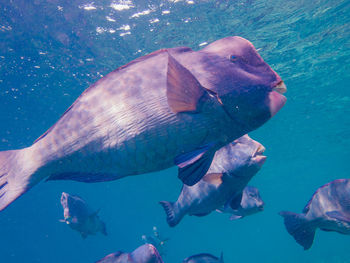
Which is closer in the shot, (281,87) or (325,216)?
(281,87)

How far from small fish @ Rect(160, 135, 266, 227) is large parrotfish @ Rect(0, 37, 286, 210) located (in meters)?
1.03

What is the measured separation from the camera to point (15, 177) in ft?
6.18

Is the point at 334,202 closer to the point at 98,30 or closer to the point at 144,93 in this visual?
the point at 144,93

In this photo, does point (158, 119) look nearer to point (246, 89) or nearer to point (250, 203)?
point (246, 89)

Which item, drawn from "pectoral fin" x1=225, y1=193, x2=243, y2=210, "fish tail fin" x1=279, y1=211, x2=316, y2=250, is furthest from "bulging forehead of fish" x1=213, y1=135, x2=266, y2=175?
"fish tail fin" x1=279, y1=211, x2=316, y2=250

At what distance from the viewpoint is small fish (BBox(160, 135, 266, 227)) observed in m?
2.71

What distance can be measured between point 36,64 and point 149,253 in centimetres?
1215

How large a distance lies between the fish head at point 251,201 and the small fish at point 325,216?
0.56 meters

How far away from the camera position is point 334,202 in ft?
14.6

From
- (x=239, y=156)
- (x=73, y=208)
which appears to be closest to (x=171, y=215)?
(x=239, y=156)

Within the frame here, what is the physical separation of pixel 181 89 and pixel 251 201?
387cm

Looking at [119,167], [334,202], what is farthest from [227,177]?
[334,202]

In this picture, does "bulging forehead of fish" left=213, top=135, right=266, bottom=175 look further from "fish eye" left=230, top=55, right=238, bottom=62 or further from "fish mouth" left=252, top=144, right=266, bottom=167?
"fish eye" left=230, top=55, right=238, bottom=62

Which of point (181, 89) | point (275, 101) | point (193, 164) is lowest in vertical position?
point (193, 164)
